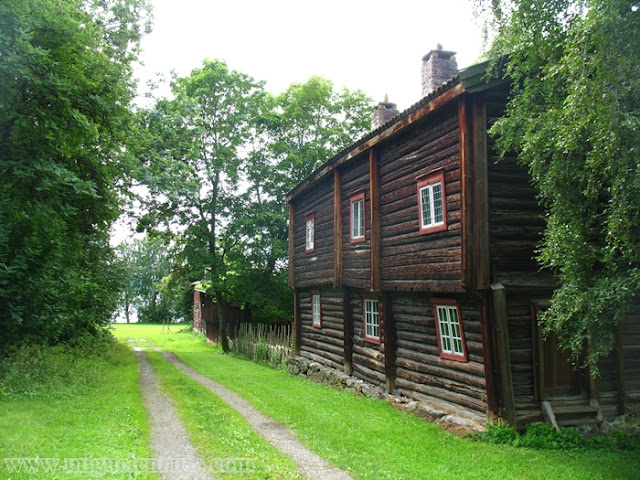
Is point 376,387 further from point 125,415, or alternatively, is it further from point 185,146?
point 185,146

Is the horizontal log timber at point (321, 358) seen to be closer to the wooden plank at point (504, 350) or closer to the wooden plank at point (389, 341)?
the wooden plank at point (389, 341)

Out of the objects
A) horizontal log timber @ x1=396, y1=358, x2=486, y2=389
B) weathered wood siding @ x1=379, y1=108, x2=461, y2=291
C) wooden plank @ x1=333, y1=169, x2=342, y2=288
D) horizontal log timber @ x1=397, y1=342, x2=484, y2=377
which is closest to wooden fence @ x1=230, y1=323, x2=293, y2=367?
wooden plank @ x1=333, y1=169, x2=342, y2=288

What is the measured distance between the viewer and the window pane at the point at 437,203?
12.0 metres

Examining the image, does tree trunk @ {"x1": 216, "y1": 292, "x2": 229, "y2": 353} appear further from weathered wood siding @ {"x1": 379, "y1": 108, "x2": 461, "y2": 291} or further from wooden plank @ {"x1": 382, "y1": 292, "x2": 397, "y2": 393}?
weathered wood siding @ {"x1": 379, "y1": 108, "x2": 461, "y2": 291}

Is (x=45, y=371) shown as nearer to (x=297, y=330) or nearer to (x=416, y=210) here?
(x=416, y=210)

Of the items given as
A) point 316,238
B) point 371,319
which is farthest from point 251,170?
point 371,319

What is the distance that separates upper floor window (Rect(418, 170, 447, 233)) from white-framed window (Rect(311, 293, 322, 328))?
352 inches

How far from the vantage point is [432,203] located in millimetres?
12188

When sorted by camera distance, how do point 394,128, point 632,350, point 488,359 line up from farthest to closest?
point 394,128 → point 632,350 → point 488,359

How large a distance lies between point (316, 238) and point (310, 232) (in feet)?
2.67

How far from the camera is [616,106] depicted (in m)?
6.82

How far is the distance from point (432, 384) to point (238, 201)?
76.2 feet

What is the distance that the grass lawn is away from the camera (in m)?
8.33

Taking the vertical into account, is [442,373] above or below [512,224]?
below
